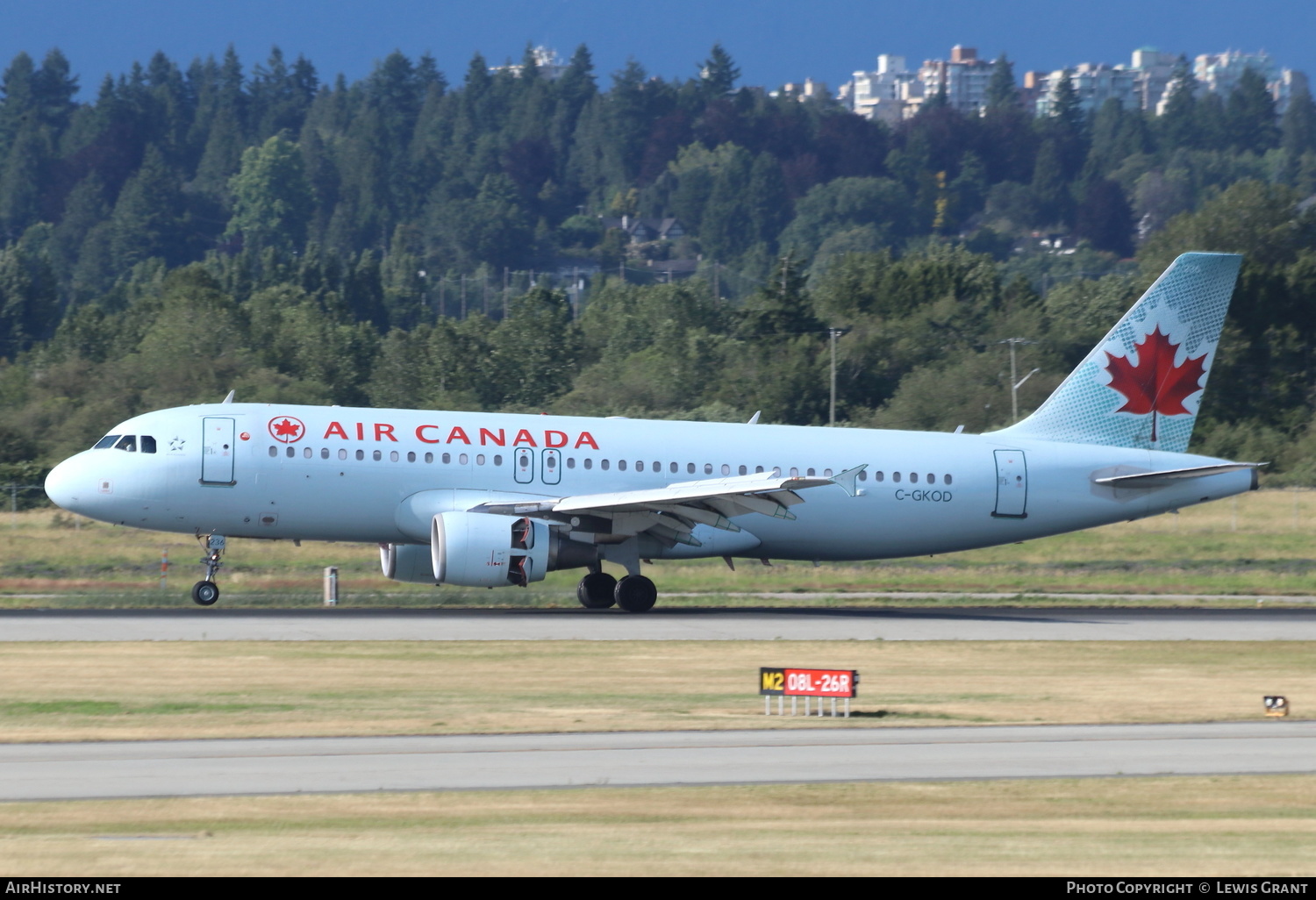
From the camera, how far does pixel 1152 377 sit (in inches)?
1522

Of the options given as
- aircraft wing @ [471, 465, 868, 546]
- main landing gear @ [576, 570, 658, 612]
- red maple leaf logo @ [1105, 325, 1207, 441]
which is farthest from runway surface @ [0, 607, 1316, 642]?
red maple leaf logo @ [1105, 325, 1207, 441]

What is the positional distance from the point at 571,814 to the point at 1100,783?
5284 millimetres

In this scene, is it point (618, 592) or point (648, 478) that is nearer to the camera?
point (618, 592)

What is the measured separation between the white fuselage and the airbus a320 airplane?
0.13 feet

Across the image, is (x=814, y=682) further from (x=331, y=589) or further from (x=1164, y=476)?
(x=1164, y=476)

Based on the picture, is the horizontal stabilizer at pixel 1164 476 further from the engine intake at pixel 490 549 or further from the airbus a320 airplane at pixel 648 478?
the engine intake at pixel 490 549

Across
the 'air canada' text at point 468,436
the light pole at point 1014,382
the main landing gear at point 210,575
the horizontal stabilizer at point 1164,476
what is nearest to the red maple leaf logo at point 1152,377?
the horizontal stabilizer at point 1164,476

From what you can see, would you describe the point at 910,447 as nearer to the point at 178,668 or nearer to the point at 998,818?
the point at 178,668

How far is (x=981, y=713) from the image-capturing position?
22000mm

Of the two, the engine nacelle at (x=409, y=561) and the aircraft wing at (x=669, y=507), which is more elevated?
the aircraft wing at (x=669, y=507)

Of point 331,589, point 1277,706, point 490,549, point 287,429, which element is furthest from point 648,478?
point 1277,706

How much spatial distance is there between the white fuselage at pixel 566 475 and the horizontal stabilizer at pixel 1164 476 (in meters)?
0.22

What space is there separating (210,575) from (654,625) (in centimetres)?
892

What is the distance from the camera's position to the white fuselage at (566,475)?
34156mm
